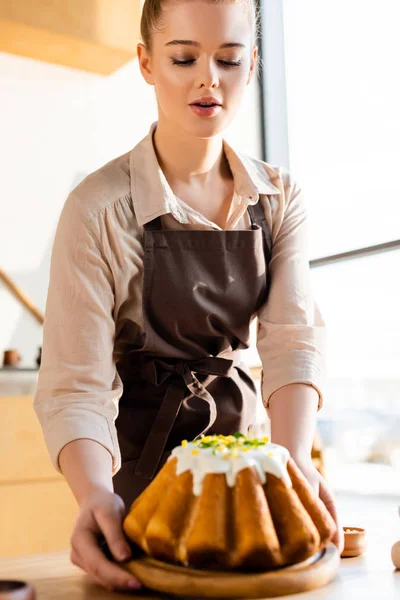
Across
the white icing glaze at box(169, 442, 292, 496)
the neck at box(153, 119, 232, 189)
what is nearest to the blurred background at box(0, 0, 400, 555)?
the neck at box(153, 119, 232, 189)

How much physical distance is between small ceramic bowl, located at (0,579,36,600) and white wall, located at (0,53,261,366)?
7.78 feet

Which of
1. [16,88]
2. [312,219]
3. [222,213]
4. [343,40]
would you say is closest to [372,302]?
[312,219]

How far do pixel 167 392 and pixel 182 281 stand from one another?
20 centimetres

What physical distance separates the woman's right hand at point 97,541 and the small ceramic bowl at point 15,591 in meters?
0.12

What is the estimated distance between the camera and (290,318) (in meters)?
1.32

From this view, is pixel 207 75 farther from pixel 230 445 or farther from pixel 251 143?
pixel 251 143

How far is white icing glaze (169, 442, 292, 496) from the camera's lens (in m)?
0.79

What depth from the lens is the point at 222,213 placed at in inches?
56.1

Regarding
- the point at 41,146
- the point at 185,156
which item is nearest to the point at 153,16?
the point at 185,156

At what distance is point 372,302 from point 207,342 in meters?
2.11

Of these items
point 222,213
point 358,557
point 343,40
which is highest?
point 343,40

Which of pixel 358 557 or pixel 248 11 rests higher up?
pixel 248 11

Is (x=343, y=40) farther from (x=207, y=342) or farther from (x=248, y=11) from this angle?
(x=207, y=342)

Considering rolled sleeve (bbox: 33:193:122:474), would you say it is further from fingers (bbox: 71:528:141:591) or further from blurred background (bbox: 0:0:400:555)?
blurred background (bbox: 0:0:400:555)
